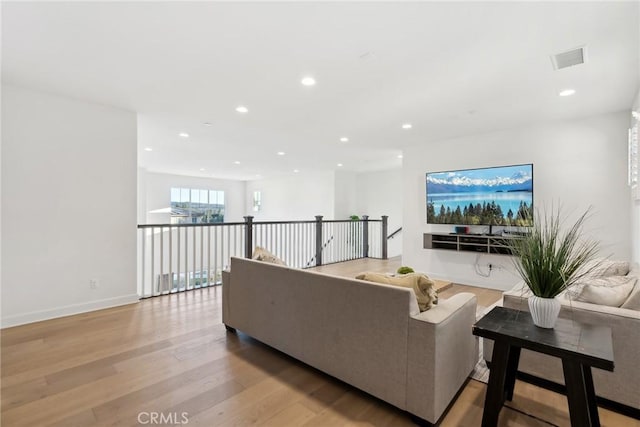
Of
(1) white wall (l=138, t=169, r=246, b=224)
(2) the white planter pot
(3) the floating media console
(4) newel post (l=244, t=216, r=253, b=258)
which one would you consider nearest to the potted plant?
(2) the white planter pot

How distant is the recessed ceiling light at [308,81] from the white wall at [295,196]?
19.9 ft

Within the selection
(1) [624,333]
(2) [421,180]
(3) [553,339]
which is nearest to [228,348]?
(3) [553,339]

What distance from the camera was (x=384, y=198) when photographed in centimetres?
885

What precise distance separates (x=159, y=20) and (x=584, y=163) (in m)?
4.87

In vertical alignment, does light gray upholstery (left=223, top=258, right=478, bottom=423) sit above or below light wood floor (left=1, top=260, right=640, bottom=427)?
above

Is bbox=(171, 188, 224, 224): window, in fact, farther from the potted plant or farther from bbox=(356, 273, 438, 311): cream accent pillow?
the potted plant

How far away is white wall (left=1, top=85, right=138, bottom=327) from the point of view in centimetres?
303

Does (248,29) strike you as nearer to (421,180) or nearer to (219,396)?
(219,396)

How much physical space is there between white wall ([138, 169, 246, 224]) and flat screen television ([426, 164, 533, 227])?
772 centimetres

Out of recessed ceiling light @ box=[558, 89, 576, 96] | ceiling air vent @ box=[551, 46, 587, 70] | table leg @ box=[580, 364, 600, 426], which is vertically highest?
recessed ceiling light @ box=[558, 89, 576, 96]

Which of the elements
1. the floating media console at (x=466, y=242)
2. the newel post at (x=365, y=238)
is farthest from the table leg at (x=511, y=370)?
the newel post at (x=365, y=238)

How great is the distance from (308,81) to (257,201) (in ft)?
30.4

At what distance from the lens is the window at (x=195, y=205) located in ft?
34.8

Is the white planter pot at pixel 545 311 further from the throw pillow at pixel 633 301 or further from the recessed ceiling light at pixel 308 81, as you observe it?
the recessed ceiling light at pixel 308 81
